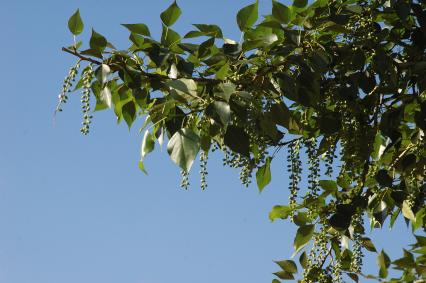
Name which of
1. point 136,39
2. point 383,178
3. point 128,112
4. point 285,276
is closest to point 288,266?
point 285,276

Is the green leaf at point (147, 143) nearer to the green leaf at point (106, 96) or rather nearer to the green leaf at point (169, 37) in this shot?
the green leaf at point (106, 96)

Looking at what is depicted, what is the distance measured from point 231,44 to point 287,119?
32cm

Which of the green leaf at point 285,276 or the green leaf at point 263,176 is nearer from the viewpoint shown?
the green leaf at point 263,176

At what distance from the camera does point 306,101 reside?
2.41 m

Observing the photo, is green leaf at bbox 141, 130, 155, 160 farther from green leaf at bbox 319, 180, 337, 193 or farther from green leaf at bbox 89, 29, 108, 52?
green leaf at bbox 319, 180, 337, 193

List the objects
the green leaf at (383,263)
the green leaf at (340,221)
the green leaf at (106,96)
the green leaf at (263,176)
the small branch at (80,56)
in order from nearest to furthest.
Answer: the small branch at (80,56) < the green leaf at (106,96) < the green leaf at (263,176) < the green leaf at (340,221) < the green leaf at (383,263)

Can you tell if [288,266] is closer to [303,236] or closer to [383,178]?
[303,236]

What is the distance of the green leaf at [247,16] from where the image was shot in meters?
2.38

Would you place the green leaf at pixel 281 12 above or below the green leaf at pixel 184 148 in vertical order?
above

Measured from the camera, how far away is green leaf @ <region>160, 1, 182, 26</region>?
228 centimetres

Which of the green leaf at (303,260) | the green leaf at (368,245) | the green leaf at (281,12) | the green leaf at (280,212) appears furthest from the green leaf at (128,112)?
the green leaf at (368,245)

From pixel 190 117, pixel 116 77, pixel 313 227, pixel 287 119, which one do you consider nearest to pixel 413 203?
pixel 313 227

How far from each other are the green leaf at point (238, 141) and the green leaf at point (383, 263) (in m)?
1.45

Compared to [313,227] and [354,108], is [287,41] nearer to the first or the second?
[354,108]
